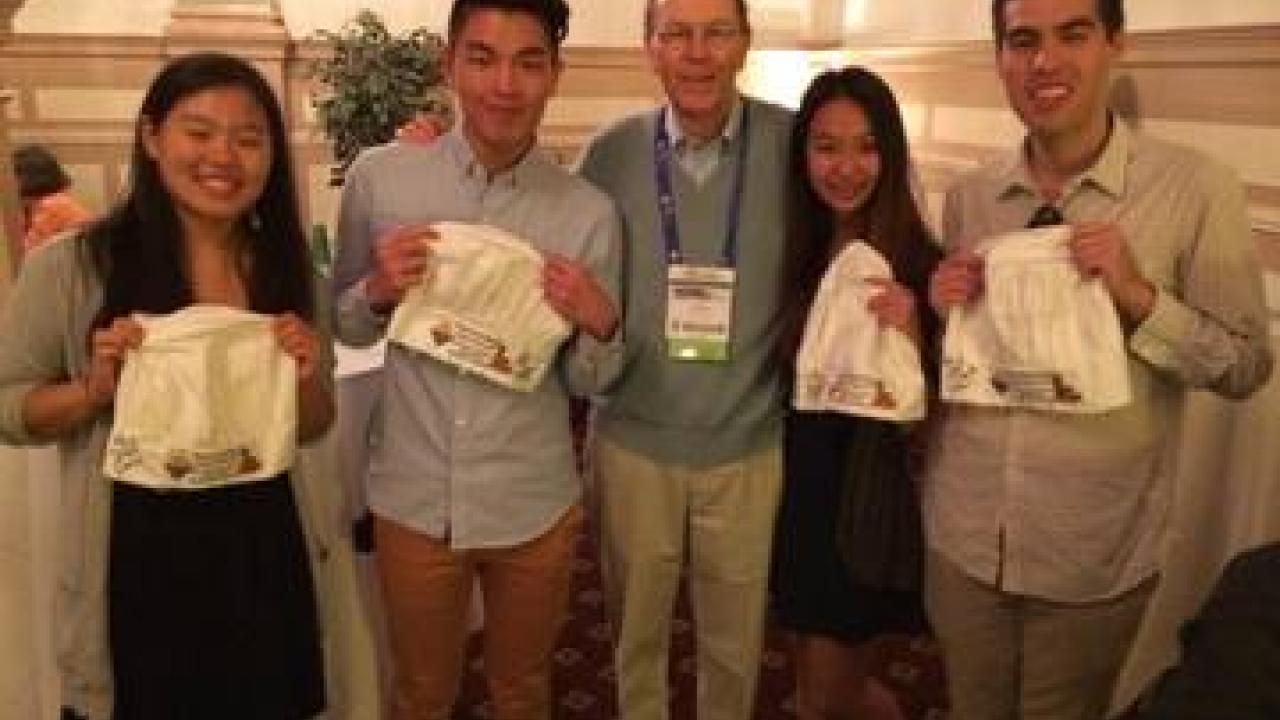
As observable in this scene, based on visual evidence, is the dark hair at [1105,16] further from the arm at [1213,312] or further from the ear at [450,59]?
the ear at [450,59]

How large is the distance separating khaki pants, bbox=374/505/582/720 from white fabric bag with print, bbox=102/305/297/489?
0.45 metres

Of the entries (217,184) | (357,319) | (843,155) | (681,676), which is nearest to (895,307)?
(843,155)

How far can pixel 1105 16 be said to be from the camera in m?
1.70

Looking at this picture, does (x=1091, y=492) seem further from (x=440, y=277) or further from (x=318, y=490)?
(x=318, y=490)

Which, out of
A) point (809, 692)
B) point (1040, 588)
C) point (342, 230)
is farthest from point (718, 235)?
point (809, 692)

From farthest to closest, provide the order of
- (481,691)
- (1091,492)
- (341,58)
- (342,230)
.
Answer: (341,58), (481,691), (342,230), (1091,492)

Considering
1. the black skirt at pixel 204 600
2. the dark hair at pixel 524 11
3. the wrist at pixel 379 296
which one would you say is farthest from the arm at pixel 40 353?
the dark hair at pixel 524 11

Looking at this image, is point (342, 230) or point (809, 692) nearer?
point (342, 230)

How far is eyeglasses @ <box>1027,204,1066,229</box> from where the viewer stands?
1740 mm

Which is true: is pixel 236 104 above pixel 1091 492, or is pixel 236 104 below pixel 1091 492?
above

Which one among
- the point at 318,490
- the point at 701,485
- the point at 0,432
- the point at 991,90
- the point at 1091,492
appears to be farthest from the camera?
the point at 991,90

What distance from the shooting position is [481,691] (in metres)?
2.92

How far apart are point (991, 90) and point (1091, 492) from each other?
239 centimetres

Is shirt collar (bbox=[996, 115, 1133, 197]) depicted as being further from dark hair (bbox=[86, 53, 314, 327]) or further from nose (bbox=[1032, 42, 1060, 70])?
dark hair (bbox=[86, 53, 314, 327])
